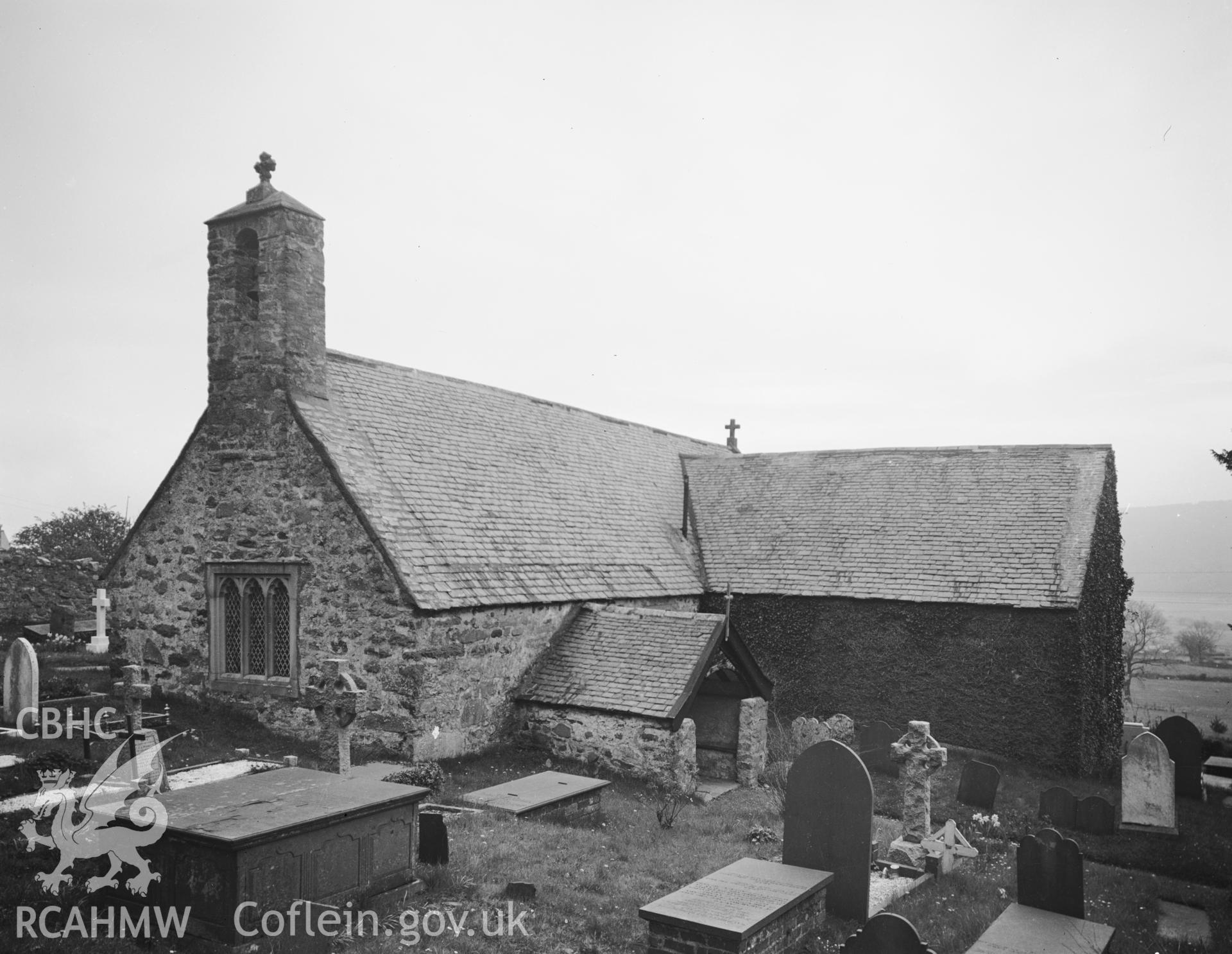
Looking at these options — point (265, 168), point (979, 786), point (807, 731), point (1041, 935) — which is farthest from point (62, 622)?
point (1041, 935)

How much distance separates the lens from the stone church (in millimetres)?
14852

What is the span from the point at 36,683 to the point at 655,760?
951 cm

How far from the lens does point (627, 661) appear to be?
51.7 ft

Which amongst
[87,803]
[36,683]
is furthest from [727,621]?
[36,683]

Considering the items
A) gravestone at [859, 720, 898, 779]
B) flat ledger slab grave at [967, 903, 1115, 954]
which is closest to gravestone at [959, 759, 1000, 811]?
gravestone at [859, 720, 898, 779]

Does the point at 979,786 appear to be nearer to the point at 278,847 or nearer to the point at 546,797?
the point at 546,797

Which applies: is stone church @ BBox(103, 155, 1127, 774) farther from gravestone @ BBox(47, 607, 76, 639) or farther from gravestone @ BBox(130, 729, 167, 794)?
gravestone @ BBox(47, 607, 76, 639)

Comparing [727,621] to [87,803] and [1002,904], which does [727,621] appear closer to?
[1002,904]

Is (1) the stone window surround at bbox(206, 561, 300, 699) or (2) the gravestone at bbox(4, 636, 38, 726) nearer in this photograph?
(2) the gravestone at bbox(4, 636, 38, 726)

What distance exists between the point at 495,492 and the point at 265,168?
7240mm

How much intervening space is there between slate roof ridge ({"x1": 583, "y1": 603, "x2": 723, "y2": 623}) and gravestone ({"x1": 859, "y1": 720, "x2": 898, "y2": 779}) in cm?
358

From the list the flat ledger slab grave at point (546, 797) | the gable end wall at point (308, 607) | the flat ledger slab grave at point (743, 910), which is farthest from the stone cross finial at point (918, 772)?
the gable end wall at point (308, 607)

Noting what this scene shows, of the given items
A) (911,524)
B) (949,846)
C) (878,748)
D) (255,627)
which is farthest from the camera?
(911,524)

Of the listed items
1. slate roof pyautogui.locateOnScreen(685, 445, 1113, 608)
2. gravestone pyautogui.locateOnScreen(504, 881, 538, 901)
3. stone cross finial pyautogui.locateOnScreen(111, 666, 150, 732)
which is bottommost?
gravestone pyautogui.locateOnScreen(504, 881, 538, 901)
